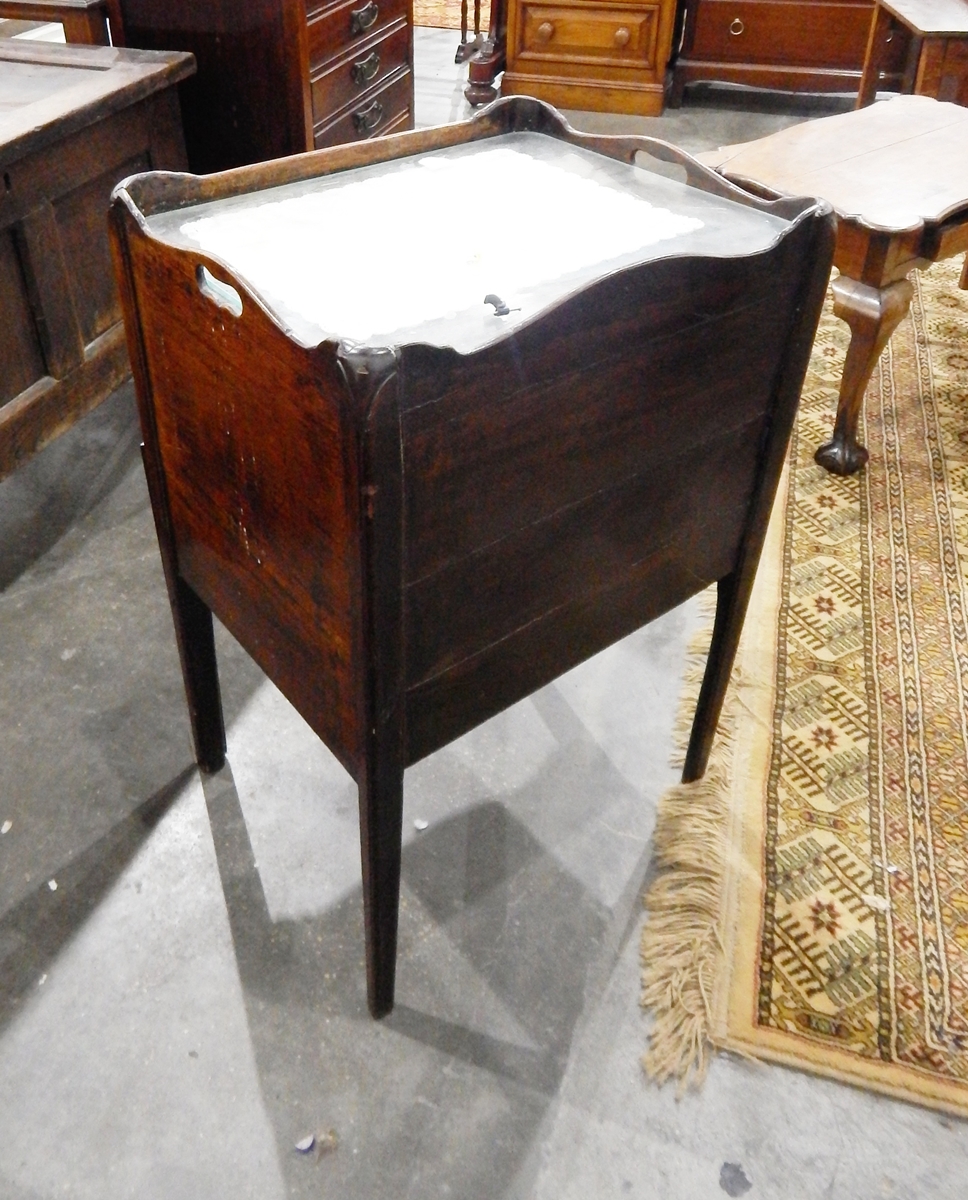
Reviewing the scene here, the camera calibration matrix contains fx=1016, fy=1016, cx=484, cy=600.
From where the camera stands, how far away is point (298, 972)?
1152 mm

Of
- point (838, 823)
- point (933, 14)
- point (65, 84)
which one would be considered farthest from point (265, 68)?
point (933, 14)

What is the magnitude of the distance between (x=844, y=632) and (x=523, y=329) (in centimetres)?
110

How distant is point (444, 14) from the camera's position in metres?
5.37

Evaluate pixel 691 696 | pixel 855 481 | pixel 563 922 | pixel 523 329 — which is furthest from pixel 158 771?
pixel 855 481

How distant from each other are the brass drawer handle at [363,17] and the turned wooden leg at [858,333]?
100cm

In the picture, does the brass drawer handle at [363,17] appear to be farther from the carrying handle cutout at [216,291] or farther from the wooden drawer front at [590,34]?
the wooden drawer front at [590,34]

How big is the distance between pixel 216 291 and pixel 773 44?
3689mm

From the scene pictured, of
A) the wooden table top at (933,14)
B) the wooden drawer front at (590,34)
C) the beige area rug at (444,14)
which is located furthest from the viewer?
the beige area rug at (444,14)

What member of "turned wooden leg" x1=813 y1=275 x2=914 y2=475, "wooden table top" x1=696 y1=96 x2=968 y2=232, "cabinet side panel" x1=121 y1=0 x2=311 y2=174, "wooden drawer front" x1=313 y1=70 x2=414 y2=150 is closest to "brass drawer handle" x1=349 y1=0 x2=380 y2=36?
"wooden drawer front" x1=313 y1=70 x2=414 y2=150

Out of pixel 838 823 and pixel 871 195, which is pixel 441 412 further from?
pixel 871 195

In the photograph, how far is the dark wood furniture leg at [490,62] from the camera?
372cm

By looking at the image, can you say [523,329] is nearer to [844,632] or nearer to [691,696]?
[691,696]

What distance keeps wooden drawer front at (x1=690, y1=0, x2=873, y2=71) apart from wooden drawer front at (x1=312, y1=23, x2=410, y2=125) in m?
2.04

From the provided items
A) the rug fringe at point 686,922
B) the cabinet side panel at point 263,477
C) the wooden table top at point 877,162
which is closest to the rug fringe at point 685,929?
the rug fringe at point 686,922
